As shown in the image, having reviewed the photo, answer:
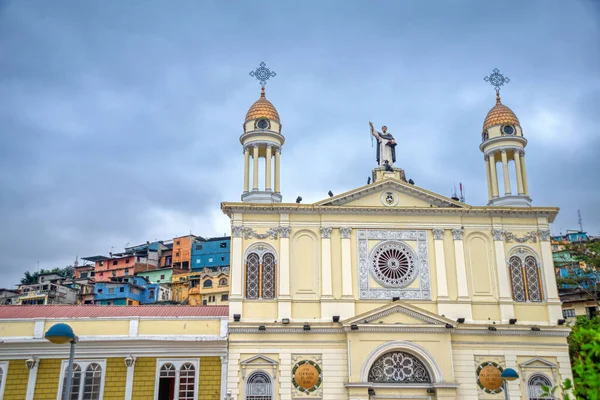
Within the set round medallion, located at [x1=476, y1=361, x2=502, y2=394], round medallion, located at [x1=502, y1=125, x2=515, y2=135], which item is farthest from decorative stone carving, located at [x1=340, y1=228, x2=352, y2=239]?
round medallion, located at [x1=502, y1=125, x2=515, y2=135]

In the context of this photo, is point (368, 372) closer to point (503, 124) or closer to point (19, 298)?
point (503, 124)

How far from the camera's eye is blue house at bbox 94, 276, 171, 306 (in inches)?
2083

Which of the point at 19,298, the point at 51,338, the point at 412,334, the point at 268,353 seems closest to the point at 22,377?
the point at 268,353

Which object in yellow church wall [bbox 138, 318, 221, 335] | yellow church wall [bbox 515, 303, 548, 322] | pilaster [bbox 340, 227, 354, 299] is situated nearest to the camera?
yellow church wall [bbox 138, 318, 221, 335]

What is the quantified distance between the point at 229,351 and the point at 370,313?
5377 mm

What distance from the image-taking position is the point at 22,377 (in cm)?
2352

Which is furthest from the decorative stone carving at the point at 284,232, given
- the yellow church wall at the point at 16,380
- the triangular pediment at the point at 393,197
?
the yellow church wall at the point at 16,380

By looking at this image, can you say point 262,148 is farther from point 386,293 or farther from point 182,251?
point 182,251

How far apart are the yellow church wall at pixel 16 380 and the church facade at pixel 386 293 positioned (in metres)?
7.48

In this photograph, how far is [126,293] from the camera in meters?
53.5

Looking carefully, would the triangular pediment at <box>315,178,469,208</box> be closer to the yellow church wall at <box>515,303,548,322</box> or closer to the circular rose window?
the circular rose window

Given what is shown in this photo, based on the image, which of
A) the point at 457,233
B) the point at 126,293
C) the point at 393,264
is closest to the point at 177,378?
the point at 393,264

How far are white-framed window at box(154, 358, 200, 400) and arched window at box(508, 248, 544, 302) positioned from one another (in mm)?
12782

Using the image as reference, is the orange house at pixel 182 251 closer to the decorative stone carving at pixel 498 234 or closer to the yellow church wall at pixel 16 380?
the yellow church wall at pixel 16 380
